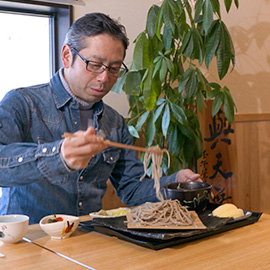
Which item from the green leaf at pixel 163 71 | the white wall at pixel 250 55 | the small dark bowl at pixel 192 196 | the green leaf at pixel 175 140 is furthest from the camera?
the white wall at pixel 250 55

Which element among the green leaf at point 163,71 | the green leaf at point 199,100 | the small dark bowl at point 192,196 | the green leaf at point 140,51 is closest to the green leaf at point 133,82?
the green leaf at point 140,51

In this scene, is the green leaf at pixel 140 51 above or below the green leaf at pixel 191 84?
above

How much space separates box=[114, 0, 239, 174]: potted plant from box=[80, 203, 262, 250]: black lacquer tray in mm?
1105

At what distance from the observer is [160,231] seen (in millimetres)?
1395

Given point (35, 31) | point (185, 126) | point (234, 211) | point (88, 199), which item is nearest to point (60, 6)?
point (35, 31)

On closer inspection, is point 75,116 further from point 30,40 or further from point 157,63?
point 30,40

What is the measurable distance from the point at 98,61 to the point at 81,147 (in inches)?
26.6

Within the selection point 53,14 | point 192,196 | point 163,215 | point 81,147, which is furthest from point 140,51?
point 81,147

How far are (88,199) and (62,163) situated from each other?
0.64 metres

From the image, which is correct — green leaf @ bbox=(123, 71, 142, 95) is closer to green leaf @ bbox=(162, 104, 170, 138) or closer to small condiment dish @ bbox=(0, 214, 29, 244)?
green leaf @ bbox=(162, 104, 170, 138)

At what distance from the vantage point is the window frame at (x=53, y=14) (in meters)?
2.86

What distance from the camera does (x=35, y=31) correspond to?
304 centimetres

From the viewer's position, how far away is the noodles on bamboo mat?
1.41 m

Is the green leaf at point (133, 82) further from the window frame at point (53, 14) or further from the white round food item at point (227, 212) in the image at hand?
the white round food item at point (227, 212)
